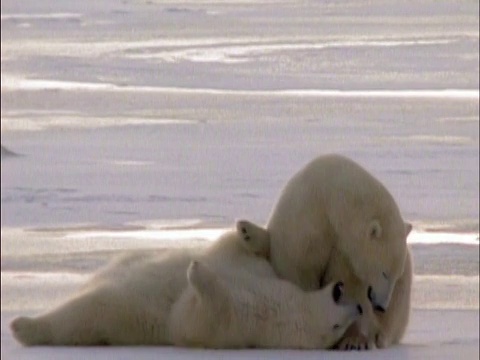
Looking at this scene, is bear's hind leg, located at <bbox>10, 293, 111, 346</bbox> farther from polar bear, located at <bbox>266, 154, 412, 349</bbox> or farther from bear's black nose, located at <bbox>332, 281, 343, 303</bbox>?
bear's black nose, located at <bbox>332, 281, 343, 303</bbox>

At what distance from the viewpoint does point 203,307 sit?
16.8ft

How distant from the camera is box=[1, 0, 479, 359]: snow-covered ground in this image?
893 centimetres

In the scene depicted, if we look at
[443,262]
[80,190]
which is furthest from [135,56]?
[443,262]

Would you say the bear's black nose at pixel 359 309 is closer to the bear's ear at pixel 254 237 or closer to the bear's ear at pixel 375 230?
the bear's ear at pixel 375 230

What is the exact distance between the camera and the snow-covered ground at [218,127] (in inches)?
352

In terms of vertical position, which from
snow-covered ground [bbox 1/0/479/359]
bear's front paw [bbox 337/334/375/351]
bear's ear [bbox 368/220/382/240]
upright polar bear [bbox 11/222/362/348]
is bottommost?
snow-covered ground [bbox 1/0/479/359]

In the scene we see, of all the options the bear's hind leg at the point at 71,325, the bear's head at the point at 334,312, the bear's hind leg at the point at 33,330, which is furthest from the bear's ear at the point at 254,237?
the bear's hind leg at the point at 33,330

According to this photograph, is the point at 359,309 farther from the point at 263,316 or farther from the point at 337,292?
the point at 263,316

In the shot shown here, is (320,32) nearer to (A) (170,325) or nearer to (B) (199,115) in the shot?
(B) (199,115)

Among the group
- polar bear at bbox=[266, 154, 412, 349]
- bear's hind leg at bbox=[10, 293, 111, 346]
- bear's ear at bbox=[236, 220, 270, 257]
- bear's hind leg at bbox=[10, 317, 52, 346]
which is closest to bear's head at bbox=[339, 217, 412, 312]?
polar bear at bbox=[266, 154, 412, 349]

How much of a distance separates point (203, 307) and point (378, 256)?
0.61 meters

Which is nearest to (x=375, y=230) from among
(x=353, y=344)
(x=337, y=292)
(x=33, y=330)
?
(x=337, y=292)

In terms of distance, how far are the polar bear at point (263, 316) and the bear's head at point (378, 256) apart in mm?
83

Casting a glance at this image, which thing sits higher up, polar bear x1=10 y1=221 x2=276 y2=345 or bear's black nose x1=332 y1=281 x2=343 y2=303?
bear's black nose x1=332 y1=281 x2=343 y2=303
